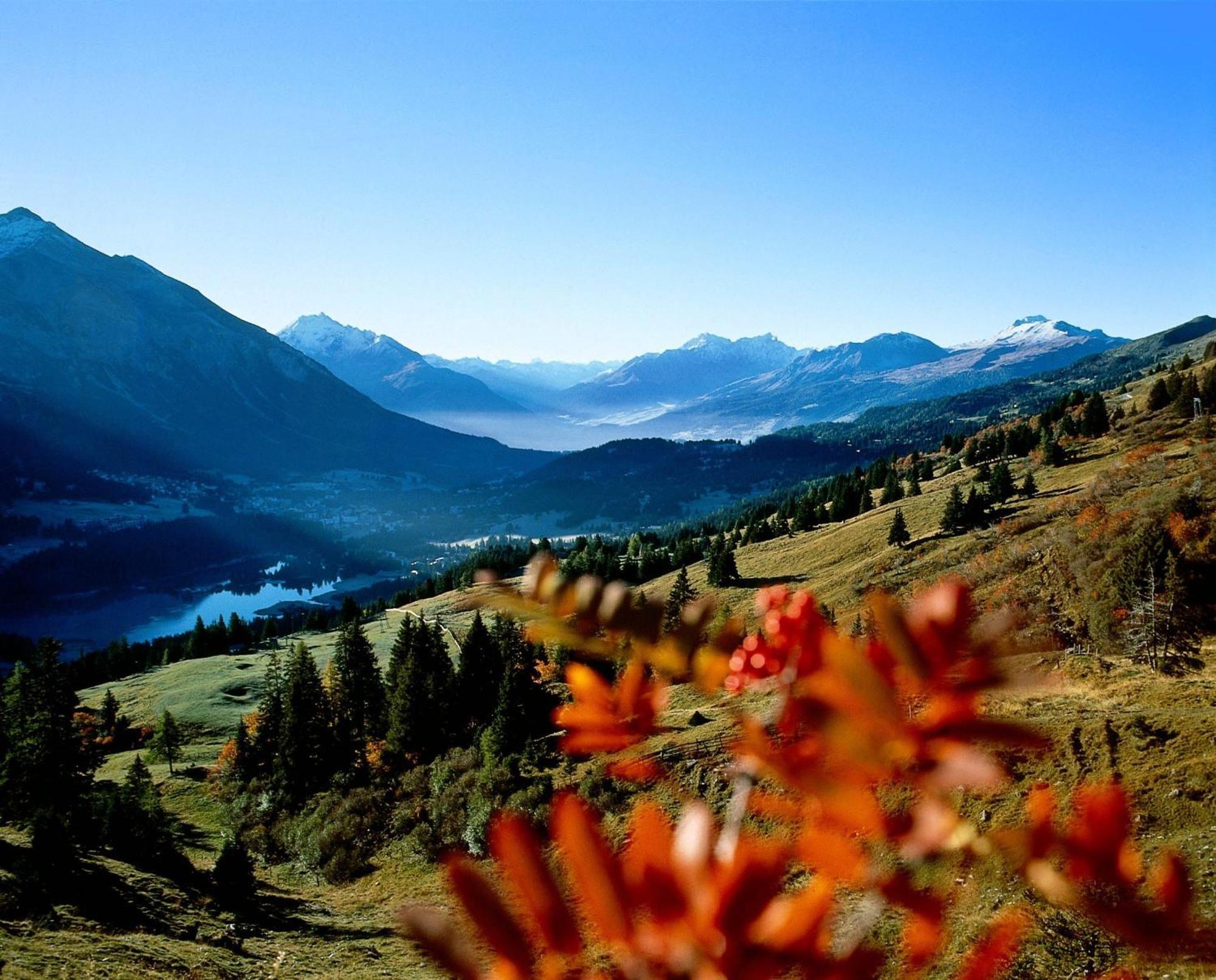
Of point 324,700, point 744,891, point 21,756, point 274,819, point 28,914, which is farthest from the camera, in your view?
point 324,700

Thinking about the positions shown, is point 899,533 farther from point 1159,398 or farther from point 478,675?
point 1159,398

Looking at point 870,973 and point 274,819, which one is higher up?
point 870,973

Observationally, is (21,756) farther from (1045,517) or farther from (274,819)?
(1045,517)

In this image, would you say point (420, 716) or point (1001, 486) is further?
point (1001, 486)

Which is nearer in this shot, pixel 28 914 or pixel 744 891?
pixel 744 891

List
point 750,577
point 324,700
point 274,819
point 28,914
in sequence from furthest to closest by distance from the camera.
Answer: point 750,577
point 324,700
point 274,819
point 28,914

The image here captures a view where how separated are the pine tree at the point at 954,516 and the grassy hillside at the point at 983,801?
1.27m

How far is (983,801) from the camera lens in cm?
130

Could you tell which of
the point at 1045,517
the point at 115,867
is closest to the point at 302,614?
the point at 115,867

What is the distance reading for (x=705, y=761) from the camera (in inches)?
165

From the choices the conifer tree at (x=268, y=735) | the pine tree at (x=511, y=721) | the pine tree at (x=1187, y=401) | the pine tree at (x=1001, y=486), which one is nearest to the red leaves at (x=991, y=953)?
the pine tree at (x=511, y=721)

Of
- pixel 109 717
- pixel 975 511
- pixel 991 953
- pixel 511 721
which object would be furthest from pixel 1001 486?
pixel 109 717

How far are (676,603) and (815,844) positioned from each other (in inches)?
43.9

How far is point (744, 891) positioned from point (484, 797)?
26.9m
